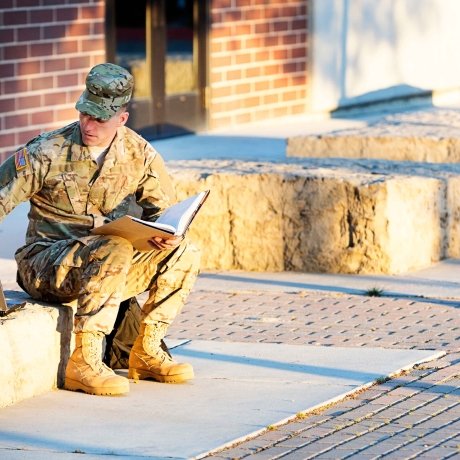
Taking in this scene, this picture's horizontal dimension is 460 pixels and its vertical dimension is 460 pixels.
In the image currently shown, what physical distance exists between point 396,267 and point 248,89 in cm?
724

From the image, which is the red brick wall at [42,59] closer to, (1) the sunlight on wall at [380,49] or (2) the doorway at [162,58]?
(2) the doorway at [162,58]

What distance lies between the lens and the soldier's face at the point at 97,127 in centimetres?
660

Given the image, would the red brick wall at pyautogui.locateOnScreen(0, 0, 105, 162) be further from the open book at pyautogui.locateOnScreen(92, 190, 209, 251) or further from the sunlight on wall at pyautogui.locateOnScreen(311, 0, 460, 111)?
the open book at pyautogui.locateOnScreen(92, 190, 209, 251)

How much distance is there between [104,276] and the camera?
6.42 meters

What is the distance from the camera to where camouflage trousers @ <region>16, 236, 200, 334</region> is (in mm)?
6426

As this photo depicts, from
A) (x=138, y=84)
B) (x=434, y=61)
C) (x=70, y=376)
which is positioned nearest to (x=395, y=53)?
(x=434, y=61)

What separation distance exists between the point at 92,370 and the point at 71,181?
81 cm

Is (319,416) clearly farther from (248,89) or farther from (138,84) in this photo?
(248,89)

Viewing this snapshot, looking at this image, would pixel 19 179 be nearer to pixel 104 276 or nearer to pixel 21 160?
pixel 21 160

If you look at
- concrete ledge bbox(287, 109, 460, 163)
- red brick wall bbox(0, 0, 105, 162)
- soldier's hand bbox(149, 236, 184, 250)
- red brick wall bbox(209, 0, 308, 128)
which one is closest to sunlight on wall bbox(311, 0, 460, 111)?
red brick wall bbox(209, 0, 308, 128)

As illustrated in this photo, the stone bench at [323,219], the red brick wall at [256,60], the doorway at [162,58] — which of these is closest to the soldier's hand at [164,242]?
the stone bench at [323,219]

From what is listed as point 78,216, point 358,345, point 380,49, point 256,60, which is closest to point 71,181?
point 78,216

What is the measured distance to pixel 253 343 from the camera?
25.0 feet

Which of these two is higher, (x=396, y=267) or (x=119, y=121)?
(x=119, y=121)
